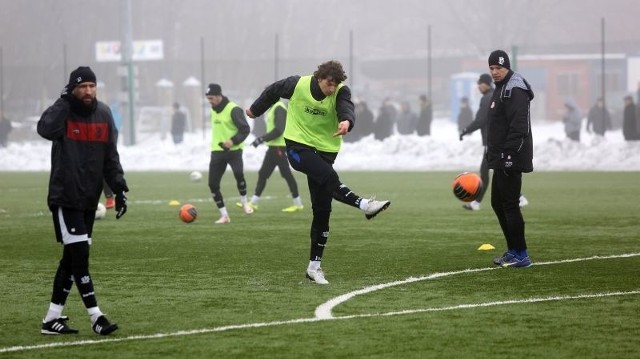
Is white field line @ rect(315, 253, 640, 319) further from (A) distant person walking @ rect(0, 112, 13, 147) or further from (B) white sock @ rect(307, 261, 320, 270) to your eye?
(A) distant person walking @ rect(0, 112, 13, 147)

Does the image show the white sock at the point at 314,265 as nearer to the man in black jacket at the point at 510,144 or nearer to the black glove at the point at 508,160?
the man in black jacket at the point at 510,144

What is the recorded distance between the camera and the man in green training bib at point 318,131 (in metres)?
11.7

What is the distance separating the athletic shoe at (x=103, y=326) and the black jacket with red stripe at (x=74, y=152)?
84cm

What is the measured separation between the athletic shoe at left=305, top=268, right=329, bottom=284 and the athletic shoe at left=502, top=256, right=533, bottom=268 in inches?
82.8

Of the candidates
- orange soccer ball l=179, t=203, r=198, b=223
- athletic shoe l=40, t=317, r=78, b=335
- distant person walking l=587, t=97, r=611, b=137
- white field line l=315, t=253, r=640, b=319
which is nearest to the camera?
athletic shoe l=40, t=317, r=78, b=335

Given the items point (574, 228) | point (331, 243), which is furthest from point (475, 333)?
point (574, 228)

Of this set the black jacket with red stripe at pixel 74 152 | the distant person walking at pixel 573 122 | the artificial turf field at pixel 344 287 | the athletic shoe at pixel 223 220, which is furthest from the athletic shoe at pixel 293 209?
the distant person walking at pixel 573 122

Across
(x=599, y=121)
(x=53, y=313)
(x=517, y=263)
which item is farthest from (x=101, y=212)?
(x=599, y=121)

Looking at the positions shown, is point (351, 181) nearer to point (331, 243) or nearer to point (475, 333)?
point (331, 243)

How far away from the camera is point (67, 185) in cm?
905

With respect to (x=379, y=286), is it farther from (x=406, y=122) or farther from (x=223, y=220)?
(x=406, y=122)

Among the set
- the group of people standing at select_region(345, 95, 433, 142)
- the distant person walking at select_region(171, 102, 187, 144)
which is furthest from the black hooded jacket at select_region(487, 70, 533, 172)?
the distant person walking at select_region(171, 102, 187, 144)

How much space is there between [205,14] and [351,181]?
59.2 m

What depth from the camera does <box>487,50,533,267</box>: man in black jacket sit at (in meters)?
12.5
